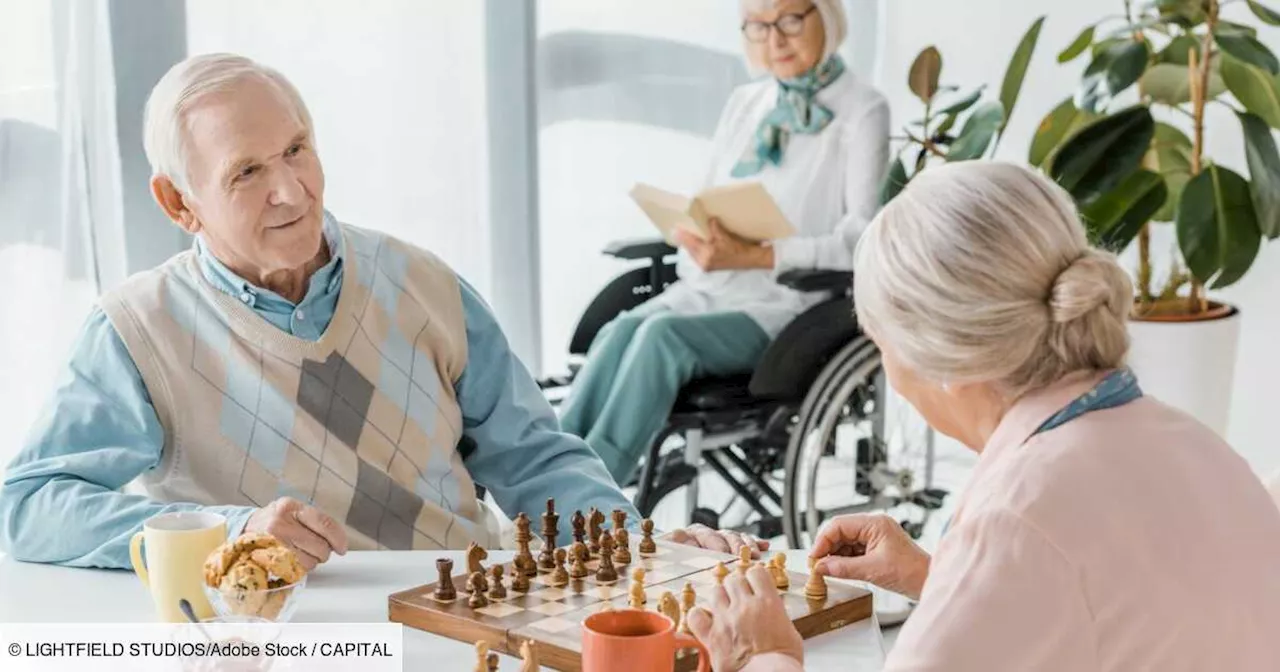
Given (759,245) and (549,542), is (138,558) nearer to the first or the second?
(549,542)

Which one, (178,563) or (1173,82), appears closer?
(178,563)

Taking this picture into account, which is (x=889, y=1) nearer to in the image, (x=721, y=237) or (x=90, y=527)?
(x=721, y=237)

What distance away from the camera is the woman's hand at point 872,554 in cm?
163

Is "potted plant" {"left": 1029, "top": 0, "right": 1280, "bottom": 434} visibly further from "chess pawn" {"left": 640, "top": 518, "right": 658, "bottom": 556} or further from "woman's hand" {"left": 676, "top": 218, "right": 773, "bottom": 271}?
"chess pawn" {"left": 640, "top": 518, "right": 658, "bottom": 556}

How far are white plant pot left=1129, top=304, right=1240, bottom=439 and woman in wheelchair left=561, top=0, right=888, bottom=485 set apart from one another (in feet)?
2.48

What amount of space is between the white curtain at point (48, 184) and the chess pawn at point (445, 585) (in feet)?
5.08

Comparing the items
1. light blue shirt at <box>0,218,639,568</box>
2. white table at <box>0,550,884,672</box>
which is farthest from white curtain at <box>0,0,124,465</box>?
white table at <box>0,550,884,672</box>

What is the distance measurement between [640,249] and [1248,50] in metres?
1.45

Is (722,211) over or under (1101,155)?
under

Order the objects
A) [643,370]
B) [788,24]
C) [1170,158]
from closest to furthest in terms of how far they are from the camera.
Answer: [643,370]
[788,24]
[1170,158]

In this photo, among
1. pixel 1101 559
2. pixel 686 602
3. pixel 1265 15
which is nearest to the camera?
pixel 1101 559

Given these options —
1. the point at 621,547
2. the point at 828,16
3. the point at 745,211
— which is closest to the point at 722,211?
the point at 745,211

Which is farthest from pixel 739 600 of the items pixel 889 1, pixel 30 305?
pixel 889 1

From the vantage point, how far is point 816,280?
11.3 feet
